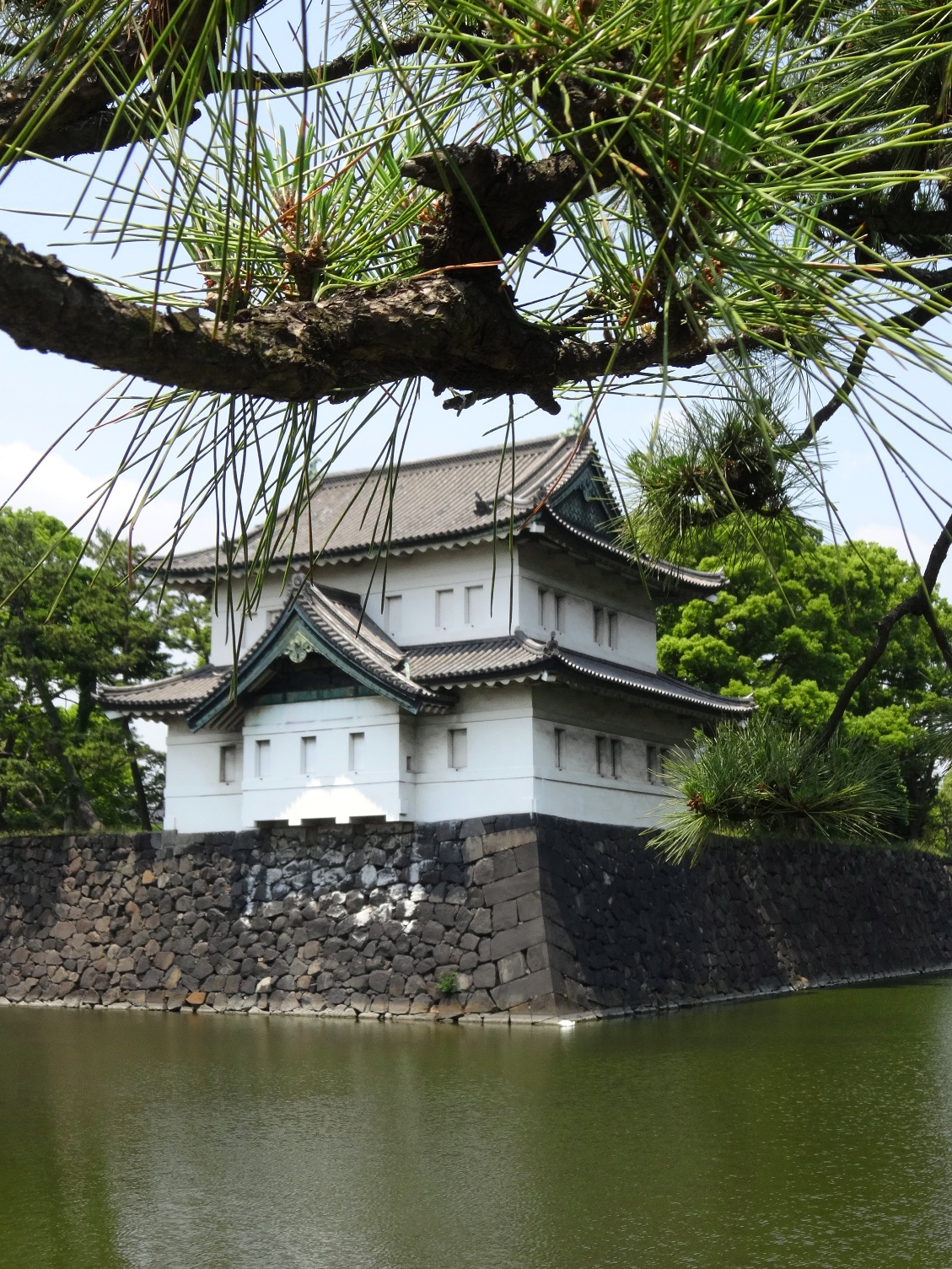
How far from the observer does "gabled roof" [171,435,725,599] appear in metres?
14.3

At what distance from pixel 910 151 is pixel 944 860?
19717 mm

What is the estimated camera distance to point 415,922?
531 inches

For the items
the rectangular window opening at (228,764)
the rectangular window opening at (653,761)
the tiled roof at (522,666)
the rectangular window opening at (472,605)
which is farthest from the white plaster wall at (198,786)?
the rectangular window opening at (653,761)

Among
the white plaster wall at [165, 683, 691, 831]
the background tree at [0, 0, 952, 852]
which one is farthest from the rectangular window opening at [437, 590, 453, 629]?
the background tree at [0, 0, 952, 852]

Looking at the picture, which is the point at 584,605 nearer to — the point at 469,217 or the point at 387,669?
the point at 387,669

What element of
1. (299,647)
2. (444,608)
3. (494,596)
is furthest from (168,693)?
(494,596)

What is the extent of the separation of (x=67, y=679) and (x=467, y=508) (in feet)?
29.4

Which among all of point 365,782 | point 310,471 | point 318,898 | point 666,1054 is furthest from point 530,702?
point 310,471

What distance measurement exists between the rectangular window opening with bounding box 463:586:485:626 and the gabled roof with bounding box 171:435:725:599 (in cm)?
68

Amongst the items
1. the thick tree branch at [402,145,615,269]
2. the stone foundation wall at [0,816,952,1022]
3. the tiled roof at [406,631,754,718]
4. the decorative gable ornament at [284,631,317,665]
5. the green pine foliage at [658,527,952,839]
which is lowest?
the stone foundation wall at [0,816,952,1022]

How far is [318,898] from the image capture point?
14.1 metres

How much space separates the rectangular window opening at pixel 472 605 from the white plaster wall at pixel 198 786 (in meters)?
3.15

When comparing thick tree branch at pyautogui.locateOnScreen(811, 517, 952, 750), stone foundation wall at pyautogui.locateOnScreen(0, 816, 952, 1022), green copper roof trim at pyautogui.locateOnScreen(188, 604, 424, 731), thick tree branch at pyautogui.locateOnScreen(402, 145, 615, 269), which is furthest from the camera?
green copper roof trim at pyautogui.locateOnScreen(188, 604, 424, 731)

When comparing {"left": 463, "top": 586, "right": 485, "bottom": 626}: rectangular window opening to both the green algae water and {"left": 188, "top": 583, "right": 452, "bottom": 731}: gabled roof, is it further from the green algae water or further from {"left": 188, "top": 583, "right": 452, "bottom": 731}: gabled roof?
the green algae water
